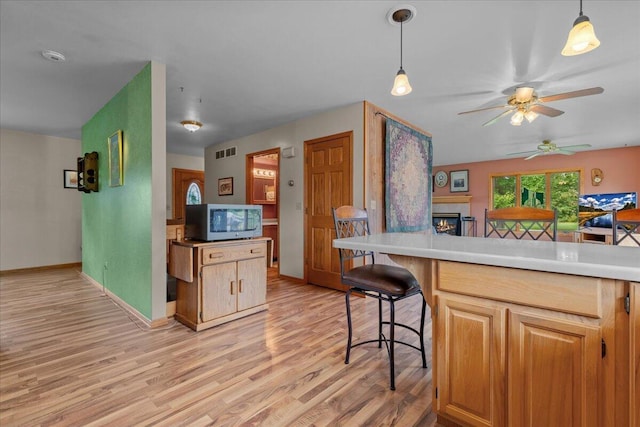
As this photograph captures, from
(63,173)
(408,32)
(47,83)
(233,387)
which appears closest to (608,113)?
(408,32)

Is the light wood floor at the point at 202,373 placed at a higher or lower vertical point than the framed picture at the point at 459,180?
lower

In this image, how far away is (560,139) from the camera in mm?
5695

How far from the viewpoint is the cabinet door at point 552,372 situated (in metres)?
0.98

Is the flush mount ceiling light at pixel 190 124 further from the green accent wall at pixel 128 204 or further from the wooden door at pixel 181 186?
the wooden door at pixel 181 186

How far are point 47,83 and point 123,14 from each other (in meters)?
1.88

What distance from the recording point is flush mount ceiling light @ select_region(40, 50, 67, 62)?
244 cm

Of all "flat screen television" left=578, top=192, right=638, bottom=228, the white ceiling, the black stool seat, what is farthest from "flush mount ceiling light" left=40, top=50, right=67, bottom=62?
"flat screen television" left=578, top=192, right=638, bottom=228

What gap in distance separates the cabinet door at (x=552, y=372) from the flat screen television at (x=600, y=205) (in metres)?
6.51

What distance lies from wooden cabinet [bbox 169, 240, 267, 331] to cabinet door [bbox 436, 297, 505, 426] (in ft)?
6.53

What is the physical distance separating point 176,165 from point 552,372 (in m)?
7.37

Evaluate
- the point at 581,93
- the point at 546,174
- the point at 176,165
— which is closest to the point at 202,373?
the point at 581,93

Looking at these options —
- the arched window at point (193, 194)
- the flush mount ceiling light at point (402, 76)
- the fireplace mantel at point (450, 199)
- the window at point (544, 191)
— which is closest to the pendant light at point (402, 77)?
the flush mount ceiling light at point (402, 76)

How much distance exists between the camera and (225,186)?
572 centimetres

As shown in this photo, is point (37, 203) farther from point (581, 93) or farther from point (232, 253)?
point (581, 93)
